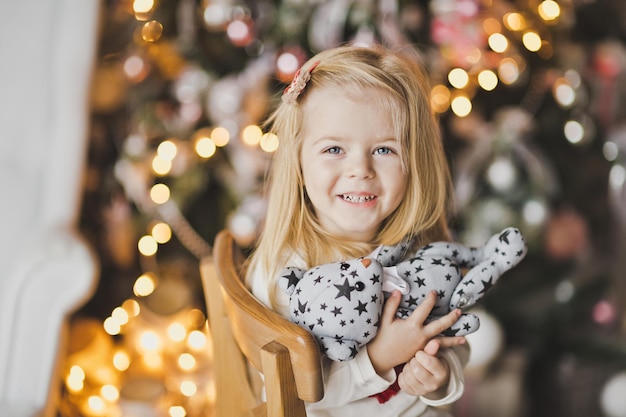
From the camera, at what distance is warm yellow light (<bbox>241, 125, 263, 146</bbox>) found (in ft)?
5.60

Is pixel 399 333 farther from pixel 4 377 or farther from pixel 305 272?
pixel 4 377

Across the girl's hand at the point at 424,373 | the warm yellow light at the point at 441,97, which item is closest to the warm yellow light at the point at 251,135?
the warm yellow light at the point at 441,97

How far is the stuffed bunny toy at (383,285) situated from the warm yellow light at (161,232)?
3.82 feet

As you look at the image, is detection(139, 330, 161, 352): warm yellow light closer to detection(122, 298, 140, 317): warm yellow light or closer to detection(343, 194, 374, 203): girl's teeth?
detection(122, 298, 140, 317): warm yellow light

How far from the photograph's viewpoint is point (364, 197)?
796 millimetres

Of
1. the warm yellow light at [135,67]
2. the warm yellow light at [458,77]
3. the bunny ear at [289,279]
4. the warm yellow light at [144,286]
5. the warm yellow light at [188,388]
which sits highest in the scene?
the bunny ear at [289,279]

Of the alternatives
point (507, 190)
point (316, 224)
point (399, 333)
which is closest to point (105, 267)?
point (507, 190)

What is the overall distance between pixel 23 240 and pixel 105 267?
45 centimetres

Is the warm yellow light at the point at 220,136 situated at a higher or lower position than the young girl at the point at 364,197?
lower

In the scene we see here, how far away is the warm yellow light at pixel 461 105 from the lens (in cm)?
168

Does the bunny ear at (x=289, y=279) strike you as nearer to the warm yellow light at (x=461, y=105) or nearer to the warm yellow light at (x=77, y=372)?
the warm yellow light at (x=461, y=105)

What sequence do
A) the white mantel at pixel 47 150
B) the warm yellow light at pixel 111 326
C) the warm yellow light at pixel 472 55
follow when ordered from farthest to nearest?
the warm yellow light at pixel 111 326, the warm yellow light at pixel 472 55, the white mantel at pixel 47 150

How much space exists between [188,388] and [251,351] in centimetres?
101

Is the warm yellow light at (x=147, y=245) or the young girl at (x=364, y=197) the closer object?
the young girl at (x=364, y=197)
